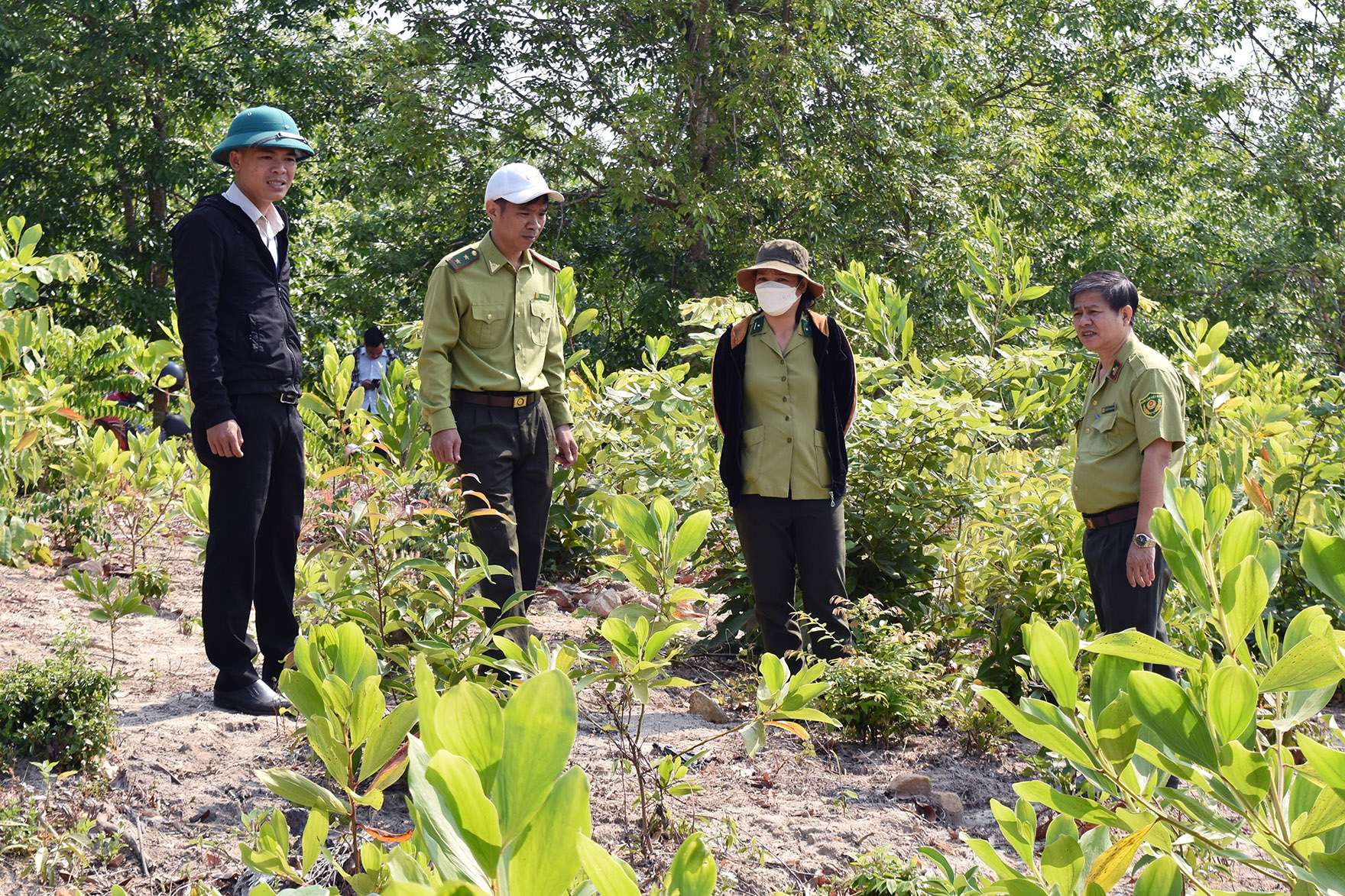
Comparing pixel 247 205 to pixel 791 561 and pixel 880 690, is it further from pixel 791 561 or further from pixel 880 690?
pixel 880 690

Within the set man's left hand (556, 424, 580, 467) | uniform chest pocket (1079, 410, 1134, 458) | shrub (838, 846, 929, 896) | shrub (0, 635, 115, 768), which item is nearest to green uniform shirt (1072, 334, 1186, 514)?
uniform chest pocket (1079, 410, 1134, 458)

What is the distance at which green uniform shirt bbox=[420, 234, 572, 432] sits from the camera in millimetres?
4477

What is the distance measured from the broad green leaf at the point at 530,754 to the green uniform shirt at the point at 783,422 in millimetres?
3899

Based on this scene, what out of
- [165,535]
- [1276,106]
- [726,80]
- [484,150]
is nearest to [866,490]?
[165,535]

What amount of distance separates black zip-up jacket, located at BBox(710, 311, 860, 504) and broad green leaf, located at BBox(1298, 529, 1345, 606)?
11.7 feet

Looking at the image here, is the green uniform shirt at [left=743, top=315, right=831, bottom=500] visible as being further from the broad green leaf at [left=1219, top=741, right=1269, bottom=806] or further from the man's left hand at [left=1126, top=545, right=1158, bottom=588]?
the broad green leaf at [left=1219, top=741, right=1269, bottom=806]

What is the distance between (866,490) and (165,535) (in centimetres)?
353

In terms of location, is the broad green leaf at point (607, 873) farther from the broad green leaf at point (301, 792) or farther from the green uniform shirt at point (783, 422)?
the green uniform shirt at point (783, 422)

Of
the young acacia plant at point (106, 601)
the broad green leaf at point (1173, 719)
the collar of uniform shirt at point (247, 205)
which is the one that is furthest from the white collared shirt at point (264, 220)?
the broad green leaf at point (1173, 719)

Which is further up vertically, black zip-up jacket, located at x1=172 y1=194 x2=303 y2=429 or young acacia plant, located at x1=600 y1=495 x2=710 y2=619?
black zip-up jacket, located at x1=172 y1=194 x2=303 y2=429

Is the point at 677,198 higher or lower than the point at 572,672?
higher

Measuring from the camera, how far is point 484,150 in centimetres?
1465

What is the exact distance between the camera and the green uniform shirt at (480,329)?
14.7 feet

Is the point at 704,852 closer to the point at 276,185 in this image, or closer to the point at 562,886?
the point at 562,886
